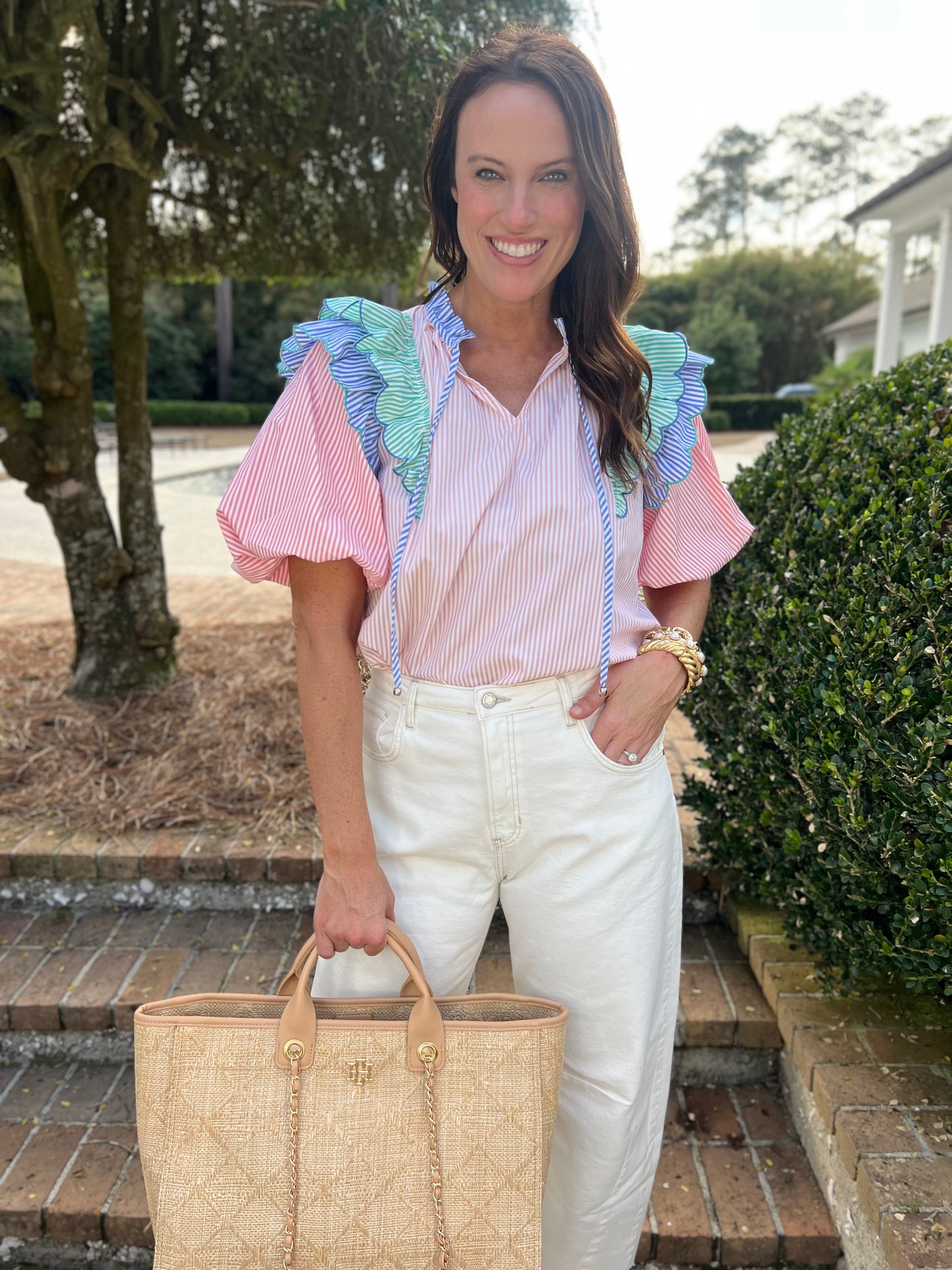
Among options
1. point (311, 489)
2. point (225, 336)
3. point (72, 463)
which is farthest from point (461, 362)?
point (225, 336)

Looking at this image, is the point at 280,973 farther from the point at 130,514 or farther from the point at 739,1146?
the point at 130,514

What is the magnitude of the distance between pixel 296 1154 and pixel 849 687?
1.29 m

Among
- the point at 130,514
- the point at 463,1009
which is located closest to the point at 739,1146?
the point at 463,1009

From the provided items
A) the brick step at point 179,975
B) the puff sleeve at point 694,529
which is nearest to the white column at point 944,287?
the brick step at point 179,975

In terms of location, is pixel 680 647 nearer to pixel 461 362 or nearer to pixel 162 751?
pixel 461 362

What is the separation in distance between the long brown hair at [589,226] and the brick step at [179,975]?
1572 mm

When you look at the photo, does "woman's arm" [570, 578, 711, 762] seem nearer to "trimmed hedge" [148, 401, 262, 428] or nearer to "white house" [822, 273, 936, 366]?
"white house" [822, 273, 936, 366]

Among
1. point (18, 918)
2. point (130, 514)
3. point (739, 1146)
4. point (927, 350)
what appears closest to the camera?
point (739, 1146)

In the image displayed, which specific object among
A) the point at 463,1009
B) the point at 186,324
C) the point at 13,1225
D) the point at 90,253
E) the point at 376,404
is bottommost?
the point at 13,1225

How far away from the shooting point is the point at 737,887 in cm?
266

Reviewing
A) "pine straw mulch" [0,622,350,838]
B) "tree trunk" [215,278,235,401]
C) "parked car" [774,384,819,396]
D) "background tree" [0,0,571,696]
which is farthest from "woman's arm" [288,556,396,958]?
"parked car" [774,384,819,396]

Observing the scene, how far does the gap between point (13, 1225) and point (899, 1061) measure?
1.96m

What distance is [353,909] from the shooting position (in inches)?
53.8

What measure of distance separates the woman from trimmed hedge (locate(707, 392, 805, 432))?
32.1 metres
